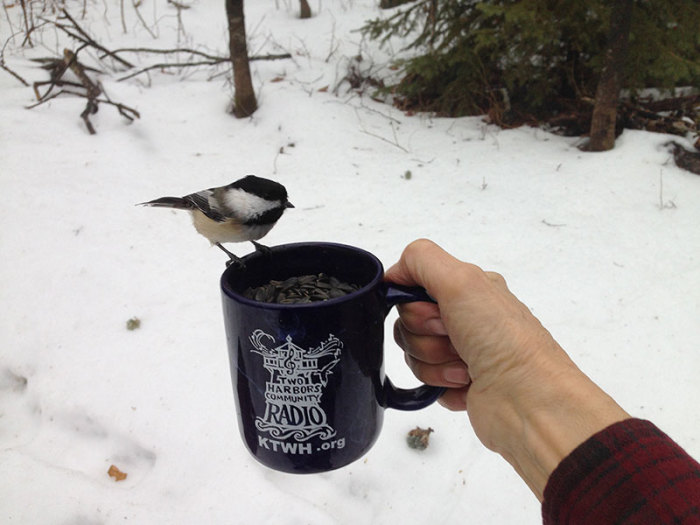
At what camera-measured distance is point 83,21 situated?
6.52 metres

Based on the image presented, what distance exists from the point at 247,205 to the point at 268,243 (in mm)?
1783

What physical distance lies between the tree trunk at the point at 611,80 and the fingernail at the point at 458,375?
132 inches

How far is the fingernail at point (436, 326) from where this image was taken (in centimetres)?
121

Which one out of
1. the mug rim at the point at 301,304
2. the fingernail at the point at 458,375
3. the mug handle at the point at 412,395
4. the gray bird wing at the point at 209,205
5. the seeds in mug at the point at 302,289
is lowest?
the fingernail at the point at 458,375

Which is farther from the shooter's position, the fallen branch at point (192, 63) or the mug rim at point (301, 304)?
the fallen branch at point (192, 63)

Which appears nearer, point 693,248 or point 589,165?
point 693,248

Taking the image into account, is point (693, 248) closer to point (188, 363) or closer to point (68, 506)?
point (188, 363)

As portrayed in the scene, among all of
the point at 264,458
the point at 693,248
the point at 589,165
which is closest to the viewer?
the point at 264,458

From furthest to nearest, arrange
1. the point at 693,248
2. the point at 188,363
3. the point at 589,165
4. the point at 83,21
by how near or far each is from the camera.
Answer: the point at 83,21, the point at 589,165, the point at 693,248, the point at 188,363

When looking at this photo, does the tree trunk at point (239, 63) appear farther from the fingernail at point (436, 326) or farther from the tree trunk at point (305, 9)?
the fingernail at point (436, 326)

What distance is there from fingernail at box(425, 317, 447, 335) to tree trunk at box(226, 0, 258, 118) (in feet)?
12.2

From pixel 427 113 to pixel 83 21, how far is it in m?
4.50

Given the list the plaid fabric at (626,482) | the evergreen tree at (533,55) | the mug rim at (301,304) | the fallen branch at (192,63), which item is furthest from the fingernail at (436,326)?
the fallen branch at (192,63)

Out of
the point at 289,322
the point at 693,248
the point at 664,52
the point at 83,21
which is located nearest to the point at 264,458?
the point at 289,322
